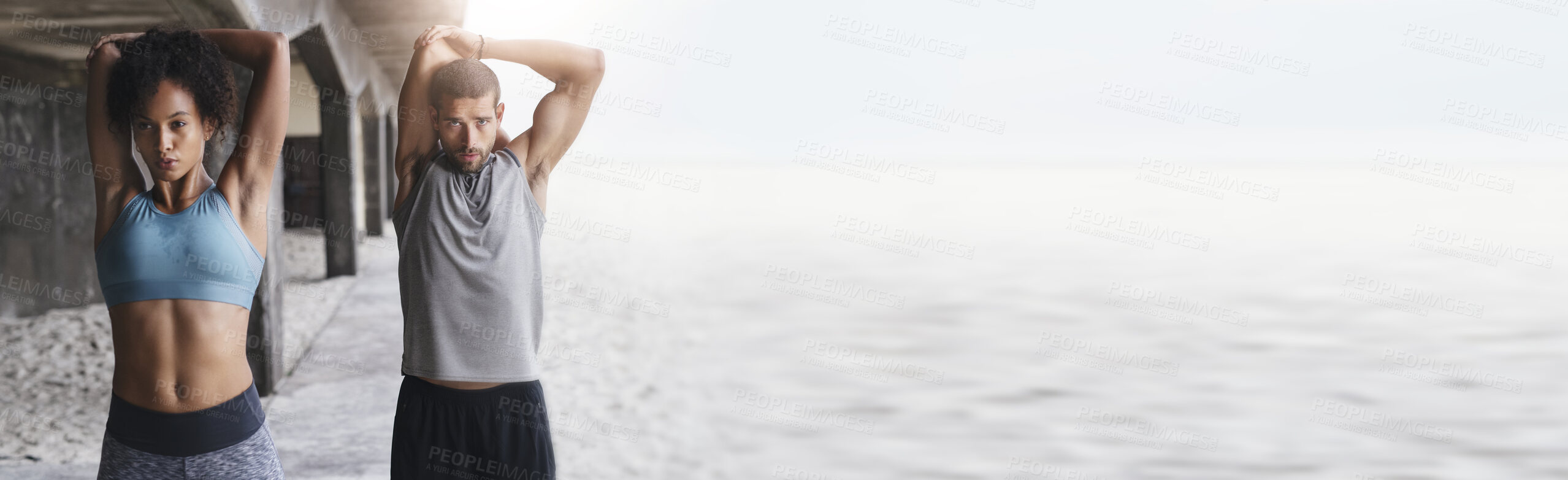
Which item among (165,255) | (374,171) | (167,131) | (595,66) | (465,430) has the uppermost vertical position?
(374,171)

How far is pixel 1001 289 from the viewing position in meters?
13.9

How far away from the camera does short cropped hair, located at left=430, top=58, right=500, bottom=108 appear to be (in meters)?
2.05

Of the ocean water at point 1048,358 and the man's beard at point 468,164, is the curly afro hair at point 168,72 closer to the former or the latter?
the man's beard at point 468,164

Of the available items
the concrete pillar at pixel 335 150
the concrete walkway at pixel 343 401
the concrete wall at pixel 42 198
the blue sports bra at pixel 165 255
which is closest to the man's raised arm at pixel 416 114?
the blue sports bra at pixel 165 255

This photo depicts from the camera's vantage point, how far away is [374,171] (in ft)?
Result: 42.4

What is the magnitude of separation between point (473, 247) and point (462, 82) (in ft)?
→ 1.12

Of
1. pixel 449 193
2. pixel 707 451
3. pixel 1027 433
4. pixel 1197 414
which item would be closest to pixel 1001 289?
pixel 1197 414

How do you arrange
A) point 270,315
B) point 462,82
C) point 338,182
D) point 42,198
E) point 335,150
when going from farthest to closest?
1. point 338,182
2. point 335,150
3. point 42,198
4. point 270,315
5. point 462,82

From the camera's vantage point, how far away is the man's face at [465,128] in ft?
6.82

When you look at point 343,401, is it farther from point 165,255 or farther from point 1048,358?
point 1048,358

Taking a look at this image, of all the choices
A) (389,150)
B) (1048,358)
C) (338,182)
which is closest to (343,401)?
(338,182)

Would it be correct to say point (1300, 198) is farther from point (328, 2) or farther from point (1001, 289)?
point (328, 2)

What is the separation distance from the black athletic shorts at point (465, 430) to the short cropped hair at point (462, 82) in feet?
2.01

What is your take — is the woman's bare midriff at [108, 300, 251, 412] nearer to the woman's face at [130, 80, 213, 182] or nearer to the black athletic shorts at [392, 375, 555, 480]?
the woman's face at [130, 80, 213, 182]
